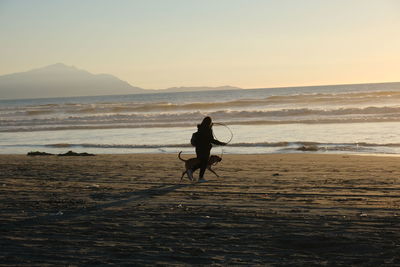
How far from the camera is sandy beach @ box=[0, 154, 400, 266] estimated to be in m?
4.68

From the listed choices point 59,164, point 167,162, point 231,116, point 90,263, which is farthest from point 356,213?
point 231,116

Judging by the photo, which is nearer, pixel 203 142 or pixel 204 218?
pixel 204 218

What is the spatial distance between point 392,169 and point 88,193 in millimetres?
6451

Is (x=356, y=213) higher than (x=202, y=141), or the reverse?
(x=202, y=141)

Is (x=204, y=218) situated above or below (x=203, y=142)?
below

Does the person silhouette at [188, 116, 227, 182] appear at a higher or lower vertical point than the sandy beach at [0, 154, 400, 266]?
higher

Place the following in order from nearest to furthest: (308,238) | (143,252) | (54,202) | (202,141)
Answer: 1. (143,252)
2. (308,238)
3. (54,202)
4. (202,141)

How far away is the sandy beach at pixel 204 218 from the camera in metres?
4.68

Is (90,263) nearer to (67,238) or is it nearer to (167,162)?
(67,238)

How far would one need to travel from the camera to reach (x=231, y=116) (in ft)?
128

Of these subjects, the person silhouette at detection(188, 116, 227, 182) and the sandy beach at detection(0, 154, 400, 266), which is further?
the person silhouette at detection(188, 116, 227, 182)

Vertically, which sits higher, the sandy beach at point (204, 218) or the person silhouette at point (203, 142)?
the person silhouette at point (203, 142)

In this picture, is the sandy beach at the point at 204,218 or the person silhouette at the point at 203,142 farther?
the person silhouette at the point at 203,142

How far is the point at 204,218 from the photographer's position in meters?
6.19
